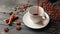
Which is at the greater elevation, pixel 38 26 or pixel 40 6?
pixel 40 6

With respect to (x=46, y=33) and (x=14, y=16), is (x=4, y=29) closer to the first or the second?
(x=14, y=16)

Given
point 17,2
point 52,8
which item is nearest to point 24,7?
point 17,2

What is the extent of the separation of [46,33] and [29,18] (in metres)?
0.16

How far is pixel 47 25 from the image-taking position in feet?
3.52

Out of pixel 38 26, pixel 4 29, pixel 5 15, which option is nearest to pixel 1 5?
pixel 5 15

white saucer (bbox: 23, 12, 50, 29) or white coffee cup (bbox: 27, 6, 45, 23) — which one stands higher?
white coffee cup (bbox: 27, 6, 45, 23)

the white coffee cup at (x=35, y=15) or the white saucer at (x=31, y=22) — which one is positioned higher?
the white coffee cup at (x=35, y=15)

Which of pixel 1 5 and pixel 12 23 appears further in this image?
pixel 1 5

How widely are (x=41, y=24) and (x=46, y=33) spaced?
69 millimetres

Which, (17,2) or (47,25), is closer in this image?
(47,25)

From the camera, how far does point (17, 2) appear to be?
1.23 m

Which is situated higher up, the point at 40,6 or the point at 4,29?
the point at 40,6

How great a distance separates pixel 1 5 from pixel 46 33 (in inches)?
15.7

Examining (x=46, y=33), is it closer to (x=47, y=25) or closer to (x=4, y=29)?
(x=47, y=25)
